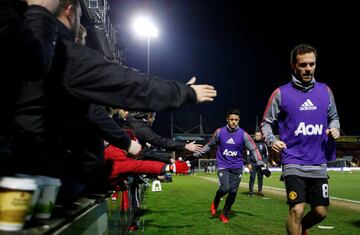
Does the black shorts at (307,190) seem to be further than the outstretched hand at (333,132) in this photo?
No

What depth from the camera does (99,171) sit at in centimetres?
304

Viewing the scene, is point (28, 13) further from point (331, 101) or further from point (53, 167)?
point (331, 101)

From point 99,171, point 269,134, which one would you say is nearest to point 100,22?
point 269,134

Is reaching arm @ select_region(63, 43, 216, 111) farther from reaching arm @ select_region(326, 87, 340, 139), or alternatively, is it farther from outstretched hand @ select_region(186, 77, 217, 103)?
reaching arm @ select_region(326, 87, 340, 139)

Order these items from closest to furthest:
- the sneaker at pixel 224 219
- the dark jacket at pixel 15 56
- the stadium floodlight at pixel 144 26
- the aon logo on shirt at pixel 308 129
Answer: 1. the dark jacket at pixel 15 56
2. the aon logo on shirt at pixel 308 129
3. the sneaker at pixel 224 219
4. the stadium floodlight at pixel 144 26

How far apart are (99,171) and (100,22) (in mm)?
20914

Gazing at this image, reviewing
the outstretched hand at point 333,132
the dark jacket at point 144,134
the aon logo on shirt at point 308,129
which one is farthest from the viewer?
the dark jacket at point 144,134

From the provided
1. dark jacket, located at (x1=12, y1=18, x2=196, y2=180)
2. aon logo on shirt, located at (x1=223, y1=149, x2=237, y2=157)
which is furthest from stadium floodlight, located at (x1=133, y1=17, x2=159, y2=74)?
dark jacket, located at (x1=12, y1=18, x2=196, y2=180)

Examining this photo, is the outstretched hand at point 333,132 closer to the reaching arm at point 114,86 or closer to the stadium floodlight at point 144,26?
the reaching arm at point 114,86

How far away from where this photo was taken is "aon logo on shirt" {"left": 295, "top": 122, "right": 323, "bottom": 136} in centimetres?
548

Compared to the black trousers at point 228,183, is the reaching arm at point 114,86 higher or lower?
higher

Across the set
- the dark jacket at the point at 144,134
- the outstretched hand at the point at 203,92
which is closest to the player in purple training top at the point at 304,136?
the dark jacket at the point at 144,134

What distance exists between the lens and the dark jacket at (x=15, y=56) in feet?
5.94

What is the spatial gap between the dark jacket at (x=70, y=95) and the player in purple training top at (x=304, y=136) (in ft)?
10.3
